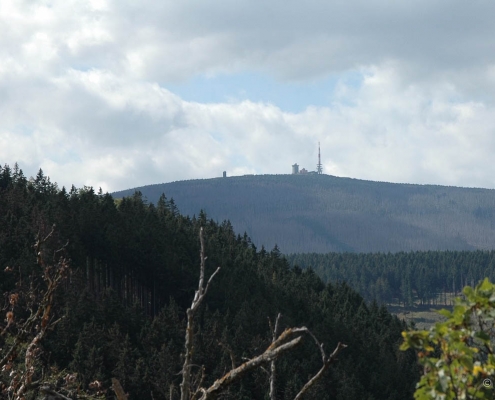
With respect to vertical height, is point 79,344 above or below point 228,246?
below

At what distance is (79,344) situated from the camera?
7194 cm

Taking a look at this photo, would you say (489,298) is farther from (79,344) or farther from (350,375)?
(350,375)

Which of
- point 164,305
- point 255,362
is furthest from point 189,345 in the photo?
point 164,305

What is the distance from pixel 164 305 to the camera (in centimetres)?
10275

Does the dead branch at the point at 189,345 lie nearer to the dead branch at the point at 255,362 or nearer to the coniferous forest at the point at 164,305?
the dead branch at the point at 255,362

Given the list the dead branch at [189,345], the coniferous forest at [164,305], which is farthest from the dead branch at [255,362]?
the coniferous forest at [164,305]

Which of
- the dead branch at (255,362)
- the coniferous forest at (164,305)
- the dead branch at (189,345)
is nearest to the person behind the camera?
the dead branch at (255,362)

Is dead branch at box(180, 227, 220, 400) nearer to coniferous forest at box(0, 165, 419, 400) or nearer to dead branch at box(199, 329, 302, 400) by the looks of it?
dead branch at box(199, 329, 302, 400)

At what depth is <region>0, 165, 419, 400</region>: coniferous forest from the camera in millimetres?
74500

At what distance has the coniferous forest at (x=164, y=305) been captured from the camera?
244ft

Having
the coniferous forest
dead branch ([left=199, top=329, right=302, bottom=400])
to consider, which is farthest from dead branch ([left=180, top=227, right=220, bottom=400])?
the coniferous forest

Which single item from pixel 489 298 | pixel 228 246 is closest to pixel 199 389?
pixel 489 298

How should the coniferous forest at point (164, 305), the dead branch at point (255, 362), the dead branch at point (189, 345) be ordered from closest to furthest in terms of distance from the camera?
the dead branch at point (255, 362) < the dead branch at point (189, 345) < the coniferous forest at point (164, 305)

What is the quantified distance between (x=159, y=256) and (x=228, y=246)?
2128 centimetres
